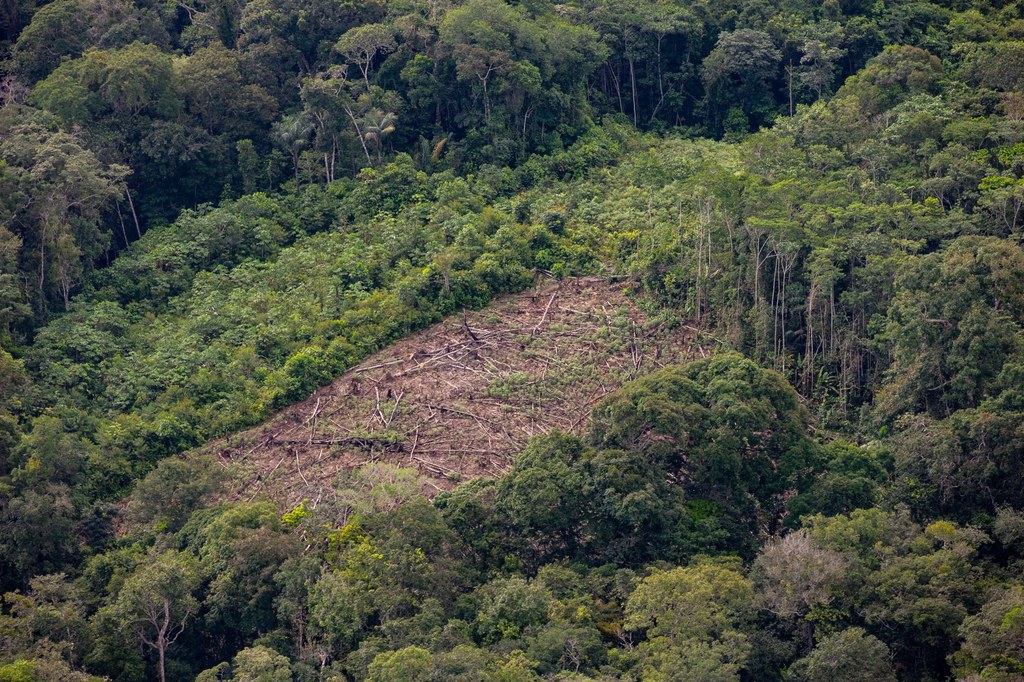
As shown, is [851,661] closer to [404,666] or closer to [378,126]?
[404,666]

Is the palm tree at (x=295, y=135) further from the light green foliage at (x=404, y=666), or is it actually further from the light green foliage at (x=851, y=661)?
the light green foliage at (x=851, y=661)

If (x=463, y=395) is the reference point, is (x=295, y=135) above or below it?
above

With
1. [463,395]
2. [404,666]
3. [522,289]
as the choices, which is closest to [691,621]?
[404,666]

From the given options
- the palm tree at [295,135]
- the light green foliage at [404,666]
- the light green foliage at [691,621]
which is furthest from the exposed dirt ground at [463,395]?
the palm tree at [295,135]

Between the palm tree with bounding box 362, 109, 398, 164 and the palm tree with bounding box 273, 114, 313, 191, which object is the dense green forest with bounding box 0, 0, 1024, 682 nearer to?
the palm tree with bounding box 362, 109, 398, 164

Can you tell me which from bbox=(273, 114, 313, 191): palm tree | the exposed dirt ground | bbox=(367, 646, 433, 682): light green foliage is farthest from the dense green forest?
the exposed dirt ground

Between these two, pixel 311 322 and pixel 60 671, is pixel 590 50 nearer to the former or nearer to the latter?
pixel 311 322
